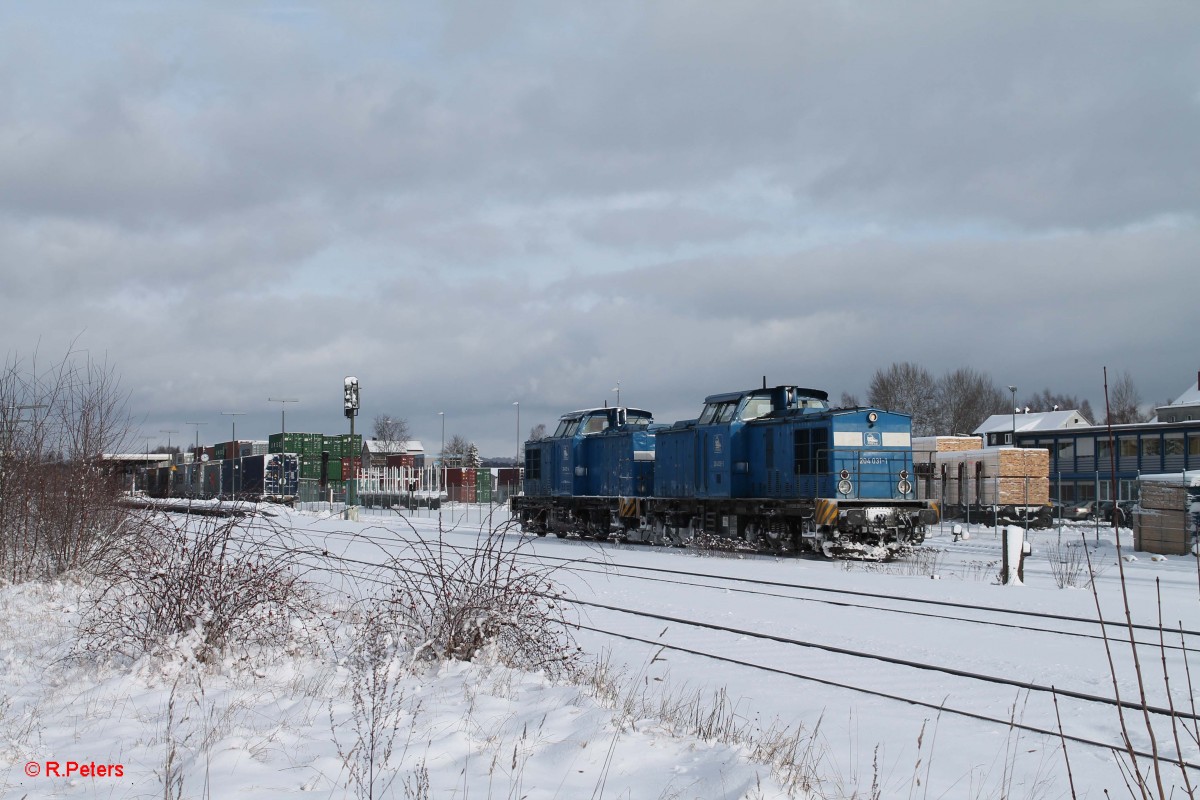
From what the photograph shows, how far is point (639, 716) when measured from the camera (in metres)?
6.09

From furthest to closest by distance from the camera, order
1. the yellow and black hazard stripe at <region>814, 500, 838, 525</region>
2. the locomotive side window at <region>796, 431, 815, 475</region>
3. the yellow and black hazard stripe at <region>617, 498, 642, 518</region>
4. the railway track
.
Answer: the yellow and black hazard stripe at <region>617, 498, 642, 518</region>, the locomotive side window at <region>796, 431, 815, 475</region>, the yellow and black hazard stripe at <region>814, 500, 838, 525</region>, the railway track

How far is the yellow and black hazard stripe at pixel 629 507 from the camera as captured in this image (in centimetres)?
2544

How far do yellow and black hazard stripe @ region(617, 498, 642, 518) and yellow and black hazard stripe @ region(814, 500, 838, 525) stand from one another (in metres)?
6.99

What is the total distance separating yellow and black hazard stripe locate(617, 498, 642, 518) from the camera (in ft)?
83.5

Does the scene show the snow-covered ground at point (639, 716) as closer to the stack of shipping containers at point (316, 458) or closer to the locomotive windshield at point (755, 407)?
the locomotive windshield at point (755, 407)

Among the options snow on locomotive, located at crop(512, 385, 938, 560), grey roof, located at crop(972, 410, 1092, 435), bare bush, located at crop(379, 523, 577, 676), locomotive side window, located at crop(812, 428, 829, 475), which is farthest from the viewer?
grey roof, located at crop(972, 410, 1092, 435)

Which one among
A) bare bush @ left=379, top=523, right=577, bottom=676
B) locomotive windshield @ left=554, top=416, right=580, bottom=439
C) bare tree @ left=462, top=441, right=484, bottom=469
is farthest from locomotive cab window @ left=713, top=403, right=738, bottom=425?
bare tree @ left=462, top=441, right=484, bottom=469

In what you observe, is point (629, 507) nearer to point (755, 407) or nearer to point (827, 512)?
point (755, 407)

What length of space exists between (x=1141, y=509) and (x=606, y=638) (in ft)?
63.8

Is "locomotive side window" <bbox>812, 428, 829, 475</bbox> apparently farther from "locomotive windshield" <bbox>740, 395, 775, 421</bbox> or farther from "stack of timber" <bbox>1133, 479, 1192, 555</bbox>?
"stack of timber" <bbox>1133, 479, 1192, 555</bbox>

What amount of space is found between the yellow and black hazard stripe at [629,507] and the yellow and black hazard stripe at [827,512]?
22.9 feet

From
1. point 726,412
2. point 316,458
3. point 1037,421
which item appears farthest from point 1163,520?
point 1037,421

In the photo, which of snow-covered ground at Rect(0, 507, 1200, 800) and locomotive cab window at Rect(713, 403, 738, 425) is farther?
locomotive cab window at Rect(713, 403, 738, 425)

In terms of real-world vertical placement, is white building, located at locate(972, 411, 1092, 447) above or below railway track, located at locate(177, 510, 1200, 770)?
above
